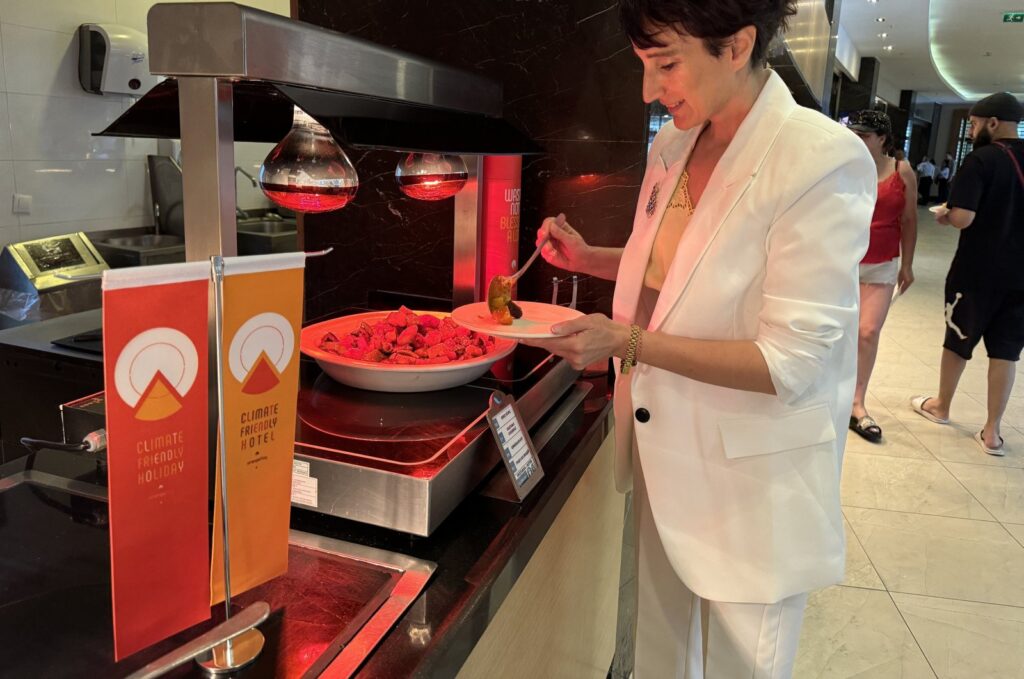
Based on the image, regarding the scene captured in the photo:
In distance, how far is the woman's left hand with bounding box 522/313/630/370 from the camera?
1.17m

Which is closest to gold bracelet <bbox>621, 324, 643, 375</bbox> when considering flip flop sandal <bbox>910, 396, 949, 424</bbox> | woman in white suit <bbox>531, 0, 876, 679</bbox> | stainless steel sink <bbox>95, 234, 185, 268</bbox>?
woman in white suit <bbox>531, 0, 876, 679</bbox>

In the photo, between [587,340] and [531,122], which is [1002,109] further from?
[587,340]

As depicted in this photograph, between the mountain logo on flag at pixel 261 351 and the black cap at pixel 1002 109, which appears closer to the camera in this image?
the mountain logo on flag at pixel 261 351

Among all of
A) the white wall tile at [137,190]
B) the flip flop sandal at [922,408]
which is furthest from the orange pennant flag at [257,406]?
the flip flop sandal at [922,408]

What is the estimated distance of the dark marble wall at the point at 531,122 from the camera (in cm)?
193

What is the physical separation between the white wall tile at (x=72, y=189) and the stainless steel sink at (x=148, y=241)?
0.13 meters

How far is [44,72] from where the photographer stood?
3.19 meters

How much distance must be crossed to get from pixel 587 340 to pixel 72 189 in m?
3.11

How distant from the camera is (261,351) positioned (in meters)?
0.73

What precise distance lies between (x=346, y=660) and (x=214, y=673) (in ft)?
0.43

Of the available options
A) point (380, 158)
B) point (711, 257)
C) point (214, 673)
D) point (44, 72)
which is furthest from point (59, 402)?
point (44, 72)

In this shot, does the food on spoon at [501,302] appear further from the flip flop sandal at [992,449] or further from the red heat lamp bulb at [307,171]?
the flip flop sandal at [992,449]

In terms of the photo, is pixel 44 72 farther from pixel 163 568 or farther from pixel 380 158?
pixel 163 568

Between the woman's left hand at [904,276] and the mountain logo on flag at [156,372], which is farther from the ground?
the mountain logo on flag at [156,372]
